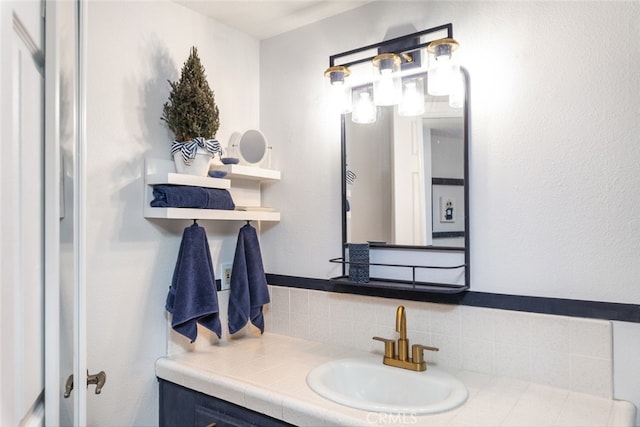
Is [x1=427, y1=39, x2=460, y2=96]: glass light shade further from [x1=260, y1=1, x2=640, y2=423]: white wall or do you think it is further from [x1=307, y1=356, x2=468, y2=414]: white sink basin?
[x1=307, y1=356, x2=468, y2=414]: white sink basin

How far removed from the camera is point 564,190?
4.34 feet

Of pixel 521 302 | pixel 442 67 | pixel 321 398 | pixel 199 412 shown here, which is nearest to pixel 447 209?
pixel 521 302

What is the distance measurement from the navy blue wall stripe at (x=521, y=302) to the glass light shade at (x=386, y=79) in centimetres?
72

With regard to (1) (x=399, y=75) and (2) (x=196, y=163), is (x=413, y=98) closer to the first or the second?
(1) (x=399, y=75)

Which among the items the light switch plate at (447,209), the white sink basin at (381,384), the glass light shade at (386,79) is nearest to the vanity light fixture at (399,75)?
the glass light shade at (386,79)

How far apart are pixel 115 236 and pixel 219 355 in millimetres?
602

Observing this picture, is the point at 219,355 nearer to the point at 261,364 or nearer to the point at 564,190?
the point at 261,364

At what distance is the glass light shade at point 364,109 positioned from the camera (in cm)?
167

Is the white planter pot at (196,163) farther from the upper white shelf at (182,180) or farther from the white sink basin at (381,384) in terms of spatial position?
the white sink basin at (381,384)

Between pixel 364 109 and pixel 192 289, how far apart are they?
948 millimetres

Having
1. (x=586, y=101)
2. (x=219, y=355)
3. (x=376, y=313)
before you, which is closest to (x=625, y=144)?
(x=586, y=101)

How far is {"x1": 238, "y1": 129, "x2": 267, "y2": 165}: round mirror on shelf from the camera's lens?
6.27ft

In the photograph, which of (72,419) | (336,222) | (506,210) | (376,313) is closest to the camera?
(72,419)

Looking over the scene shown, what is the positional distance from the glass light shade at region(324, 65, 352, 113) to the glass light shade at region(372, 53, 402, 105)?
4.9 inches
